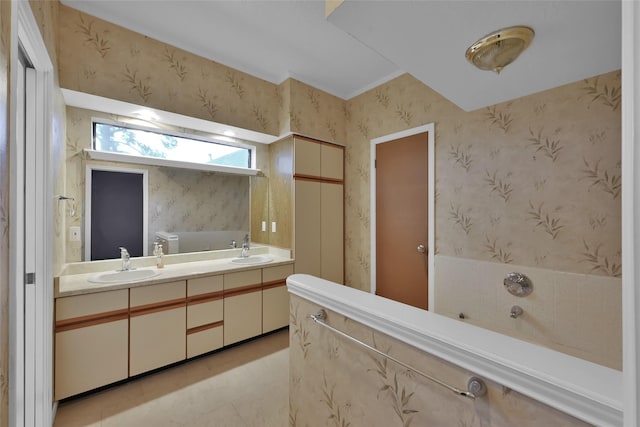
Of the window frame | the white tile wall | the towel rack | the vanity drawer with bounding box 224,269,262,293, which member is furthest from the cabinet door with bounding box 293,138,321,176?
the towel rack

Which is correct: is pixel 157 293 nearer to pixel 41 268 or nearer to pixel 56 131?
pixel 41 268

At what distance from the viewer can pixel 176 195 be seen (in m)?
2.62

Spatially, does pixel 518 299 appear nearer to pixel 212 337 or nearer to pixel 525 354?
pixel 525 354

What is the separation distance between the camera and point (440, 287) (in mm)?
2324

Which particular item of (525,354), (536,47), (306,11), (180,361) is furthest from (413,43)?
(180,361)

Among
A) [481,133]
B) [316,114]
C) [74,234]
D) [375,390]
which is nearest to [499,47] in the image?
[481,133]

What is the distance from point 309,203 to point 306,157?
20.8 inches

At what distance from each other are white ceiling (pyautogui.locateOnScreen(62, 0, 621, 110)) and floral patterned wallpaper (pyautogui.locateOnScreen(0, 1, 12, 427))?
114 cm

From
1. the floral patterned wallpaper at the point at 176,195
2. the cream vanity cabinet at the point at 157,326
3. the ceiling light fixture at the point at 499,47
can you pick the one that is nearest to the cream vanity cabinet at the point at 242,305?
the cream vanity cabinet at the point at 157,326

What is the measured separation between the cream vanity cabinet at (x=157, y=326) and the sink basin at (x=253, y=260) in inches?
26.4

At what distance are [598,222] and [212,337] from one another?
Result: 295cm

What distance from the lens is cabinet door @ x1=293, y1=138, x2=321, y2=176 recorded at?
9.59 feet

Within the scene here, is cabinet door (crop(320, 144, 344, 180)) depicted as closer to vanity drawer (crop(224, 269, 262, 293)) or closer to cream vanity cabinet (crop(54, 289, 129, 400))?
vanity drawer (crop(224, 269, 262, 293))

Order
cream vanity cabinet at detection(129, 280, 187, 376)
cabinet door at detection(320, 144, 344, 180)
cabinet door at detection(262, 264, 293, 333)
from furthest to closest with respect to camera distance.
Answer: cabinet door at detection(320, 144, 344, 180)
cabinet door at detection(262, 264, 293, 333)
cream vanity cabinet at detection(129, 280, 187, 376)
